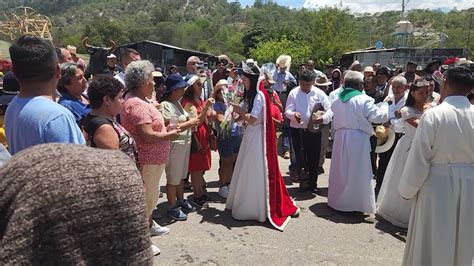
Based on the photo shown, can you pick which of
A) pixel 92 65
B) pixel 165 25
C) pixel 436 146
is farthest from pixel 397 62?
pixel 165 25

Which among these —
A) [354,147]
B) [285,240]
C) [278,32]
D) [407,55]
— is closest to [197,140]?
[285,240]

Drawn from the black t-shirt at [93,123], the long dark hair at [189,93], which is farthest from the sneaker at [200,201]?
the black t-shirt at [93,123]

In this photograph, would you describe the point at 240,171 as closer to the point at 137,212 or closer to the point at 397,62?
the point at 137,212

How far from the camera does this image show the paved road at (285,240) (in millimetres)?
4145

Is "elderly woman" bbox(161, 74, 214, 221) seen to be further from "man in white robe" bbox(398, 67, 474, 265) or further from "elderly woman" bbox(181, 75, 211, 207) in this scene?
"man in white robe" bbox(398, 67, 474, 265)

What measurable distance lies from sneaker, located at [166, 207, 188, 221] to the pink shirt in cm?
117

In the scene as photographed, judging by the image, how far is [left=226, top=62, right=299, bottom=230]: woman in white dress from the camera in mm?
5016

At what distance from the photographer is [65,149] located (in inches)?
38.5

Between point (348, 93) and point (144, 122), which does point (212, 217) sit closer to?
point (144, 122)

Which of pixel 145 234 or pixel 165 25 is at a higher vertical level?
pixel 165 25

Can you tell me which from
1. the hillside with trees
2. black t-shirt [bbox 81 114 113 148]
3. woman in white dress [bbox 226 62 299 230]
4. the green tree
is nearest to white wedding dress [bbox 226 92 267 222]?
woman in white dress [bbox 226 62 299 230]

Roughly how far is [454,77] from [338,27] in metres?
55.7

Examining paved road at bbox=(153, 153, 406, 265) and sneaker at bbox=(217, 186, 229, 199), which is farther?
sneaker at bbox=(217, 186, 229, 199)

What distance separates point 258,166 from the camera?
5.04 metres
